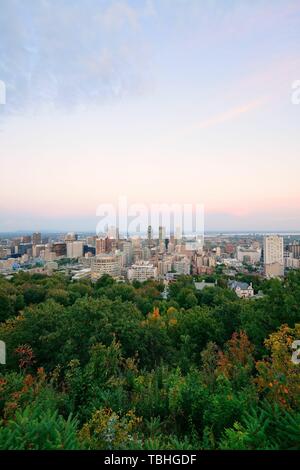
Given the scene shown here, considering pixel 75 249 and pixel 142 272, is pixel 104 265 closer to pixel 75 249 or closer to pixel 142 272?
pixel 75 249

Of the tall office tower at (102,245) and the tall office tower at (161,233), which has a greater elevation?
Result: the tall office tower at (161,233)

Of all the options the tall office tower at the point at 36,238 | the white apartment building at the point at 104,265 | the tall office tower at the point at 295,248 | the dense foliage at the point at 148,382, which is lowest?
the white apartment building at the point at 104,265

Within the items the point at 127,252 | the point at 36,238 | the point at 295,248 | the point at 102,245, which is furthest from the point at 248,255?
the point at 36,238

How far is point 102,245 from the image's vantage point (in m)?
38.8

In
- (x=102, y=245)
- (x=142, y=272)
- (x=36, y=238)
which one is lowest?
(x=142, y=272)

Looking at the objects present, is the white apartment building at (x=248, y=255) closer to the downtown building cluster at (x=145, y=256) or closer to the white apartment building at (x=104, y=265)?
the downtown building cluster at (x=145, y=256)

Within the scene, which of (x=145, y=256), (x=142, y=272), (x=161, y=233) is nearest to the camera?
(x=142, y=272)

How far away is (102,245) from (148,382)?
34850mm

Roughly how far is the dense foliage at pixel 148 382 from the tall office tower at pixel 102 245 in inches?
1114

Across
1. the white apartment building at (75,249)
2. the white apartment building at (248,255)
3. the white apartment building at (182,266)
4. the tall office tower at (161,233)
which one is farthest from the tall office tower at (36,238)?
the white apartment building at (248,255)

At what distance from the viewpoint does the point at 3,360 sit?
6.43m

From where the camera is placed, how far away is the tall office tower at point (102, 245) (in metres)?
38.7
